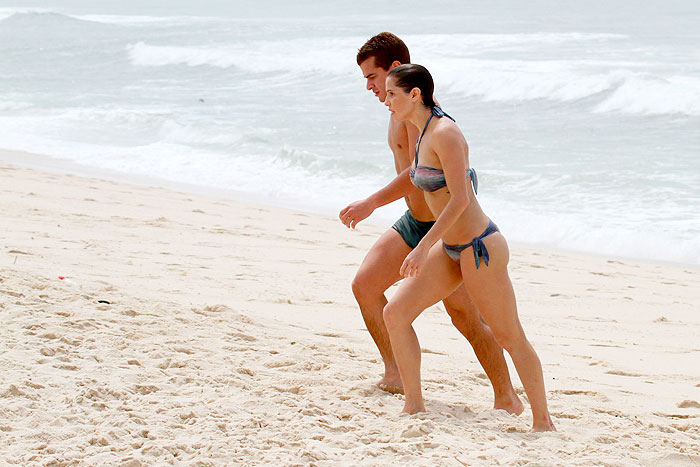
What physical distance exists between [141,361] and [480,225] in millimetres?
1815

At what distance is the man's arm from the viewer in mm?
3906

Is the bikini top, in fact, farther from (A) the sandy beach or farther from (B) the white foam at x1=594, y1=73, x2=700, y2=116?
(B) the white foam at x1=594, y1=73, x2=700, y2=116

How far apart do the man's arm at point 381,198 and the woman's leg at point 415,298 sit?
39 cm

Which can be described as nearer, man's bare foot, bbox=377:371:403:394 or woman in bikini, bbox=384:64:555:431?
woman in bikini, bbox=384:64:555:431

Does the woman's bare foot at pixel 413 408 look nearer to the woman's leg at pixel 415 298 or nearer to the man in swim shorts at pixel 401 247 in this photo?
the woman's leg at pixel 415 298

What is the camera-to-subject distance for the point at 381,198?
393 centimetres

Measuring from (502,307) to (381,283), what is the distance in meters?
0.70

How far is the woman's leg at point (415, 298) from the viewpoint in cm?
356

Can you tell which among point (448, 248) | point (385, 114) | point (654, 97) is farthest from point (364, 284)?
point (654, 97)

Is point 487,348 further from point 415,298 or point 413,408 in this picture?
point 415,298

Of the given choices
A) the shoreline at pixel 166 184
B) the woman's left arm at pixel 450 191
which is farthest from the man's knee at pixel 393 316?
the shoreline at pixel 166 184

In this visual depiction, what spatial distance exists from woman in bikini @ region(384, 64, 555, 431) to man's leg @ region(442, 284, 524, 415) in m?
0.36

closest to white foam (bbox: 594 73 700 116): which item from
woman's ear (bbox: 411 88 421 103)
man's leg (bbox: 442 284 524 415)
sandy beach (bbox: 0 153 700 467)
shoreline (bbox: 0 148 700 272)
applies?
shoreline (bbox: 0 148 700 272)

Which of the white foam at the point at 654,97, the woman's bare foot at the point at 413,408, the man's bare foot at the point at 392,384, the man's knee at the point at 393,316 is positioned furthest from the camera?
the white foam at the point at 654,97
